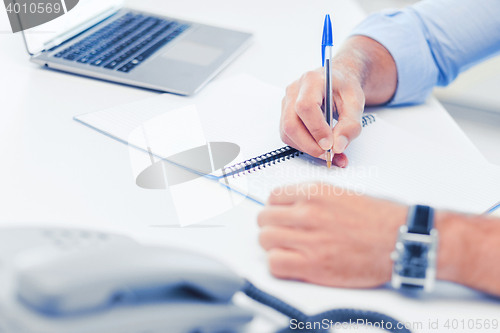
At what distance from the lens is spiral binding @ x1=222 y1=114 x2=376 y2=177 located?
0.52 meters

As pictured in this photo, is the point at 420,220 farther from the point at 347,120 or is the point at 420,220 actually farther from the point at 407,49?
the point at 407,49

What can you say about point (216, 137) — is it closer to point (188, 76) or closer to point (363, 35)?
point (188, 76)

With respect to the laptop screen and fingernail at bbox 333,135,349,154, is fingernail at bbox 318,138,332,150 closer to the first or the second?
fingernail at bbox 333,135,349,154

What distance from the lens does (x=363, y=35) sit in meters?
0.79

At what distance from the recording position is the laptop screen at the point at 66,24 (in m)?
0.77

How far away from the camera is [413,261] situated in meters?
0.38

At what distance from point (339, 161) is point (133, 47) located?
0.47 meters

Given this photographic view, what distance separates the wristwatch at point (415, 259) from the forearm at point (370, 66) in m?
0.36

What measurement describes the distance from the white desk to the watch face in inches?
0.9

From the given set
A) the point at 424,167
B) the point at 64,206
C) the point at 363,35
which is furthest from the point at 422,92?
the point at 64,206

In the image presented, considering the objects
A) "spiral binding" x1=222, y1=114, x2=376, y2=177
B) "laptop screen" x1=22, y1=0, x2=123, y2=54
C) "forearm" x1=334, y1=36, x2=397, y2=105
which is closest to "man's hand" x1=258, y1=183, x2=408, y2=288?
"spiral binding" x1=222, y1=114, x2=376, y2=177

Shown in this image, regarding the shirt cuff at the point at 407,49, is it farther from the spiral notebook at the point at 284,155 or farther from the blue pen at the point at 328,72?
the blue pen at the point at 328,72

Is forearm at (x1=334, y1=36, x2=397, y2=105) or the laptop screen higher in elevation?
the laptop screen

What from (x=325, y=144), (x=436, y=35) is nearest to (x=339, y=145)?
(x=325, y=144)
